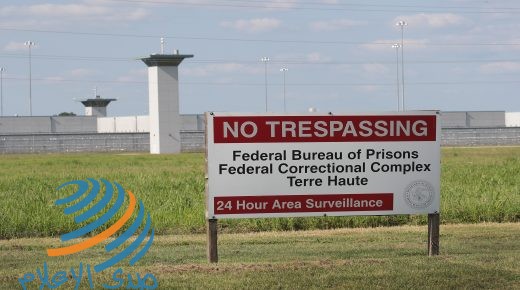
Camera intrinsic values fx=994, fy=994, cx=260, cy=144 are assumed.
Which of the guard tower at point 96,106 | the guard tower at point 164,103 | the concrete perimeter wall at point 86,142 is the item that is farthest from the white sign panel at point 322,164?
the guard tower at point 96,106

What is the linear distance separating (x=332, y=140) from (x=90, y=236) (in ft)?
23.3

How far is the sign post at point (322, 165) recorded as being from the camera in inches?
464

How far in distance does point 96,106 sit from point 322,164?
131m

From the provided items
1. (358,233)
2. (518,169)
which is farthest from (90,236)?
(518,169)

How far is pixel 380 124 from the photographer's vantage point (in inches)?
476

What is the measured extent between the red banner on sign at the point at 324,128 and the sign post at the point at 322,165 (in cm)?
1

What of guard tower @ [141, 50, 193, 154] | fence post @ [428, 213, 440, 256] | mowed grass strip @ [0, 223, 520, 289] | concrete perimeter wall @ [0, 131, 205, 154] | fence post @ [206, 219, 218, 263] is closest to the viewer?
mowed grass strip @ [0, 223, 520, 289]

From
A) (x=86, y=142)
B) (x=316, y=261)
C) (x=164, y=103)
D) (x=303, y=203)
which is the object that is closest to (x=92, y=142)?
(x=86, y=142)

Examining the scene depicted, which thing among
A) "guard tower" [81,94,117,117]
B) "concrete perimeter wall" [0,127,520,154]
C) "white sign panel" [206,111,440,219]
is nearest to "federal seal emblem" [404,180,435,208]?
"white sign panel" [206,111,440,219]

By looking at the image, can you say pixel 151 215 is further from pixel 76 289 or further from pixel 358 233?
pixel 76 289

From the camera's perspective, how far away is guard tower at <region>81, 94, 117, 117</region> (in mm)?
140000

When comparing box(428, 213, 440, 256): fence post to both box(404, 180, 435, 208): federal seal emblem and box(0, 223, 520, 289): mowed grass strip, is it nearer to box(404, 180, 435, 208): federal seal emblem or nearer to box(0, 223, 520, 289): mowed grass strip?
box(0, 223, 520, 289): mowed grass strip

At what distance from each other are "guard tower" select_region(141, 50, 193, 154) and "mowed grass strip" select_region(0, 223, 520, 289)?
76776mm

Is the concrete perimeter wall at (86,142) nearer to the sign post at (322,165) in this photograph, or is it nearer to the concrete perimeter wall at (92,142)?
the concrete perimeter wall at (92,142)
